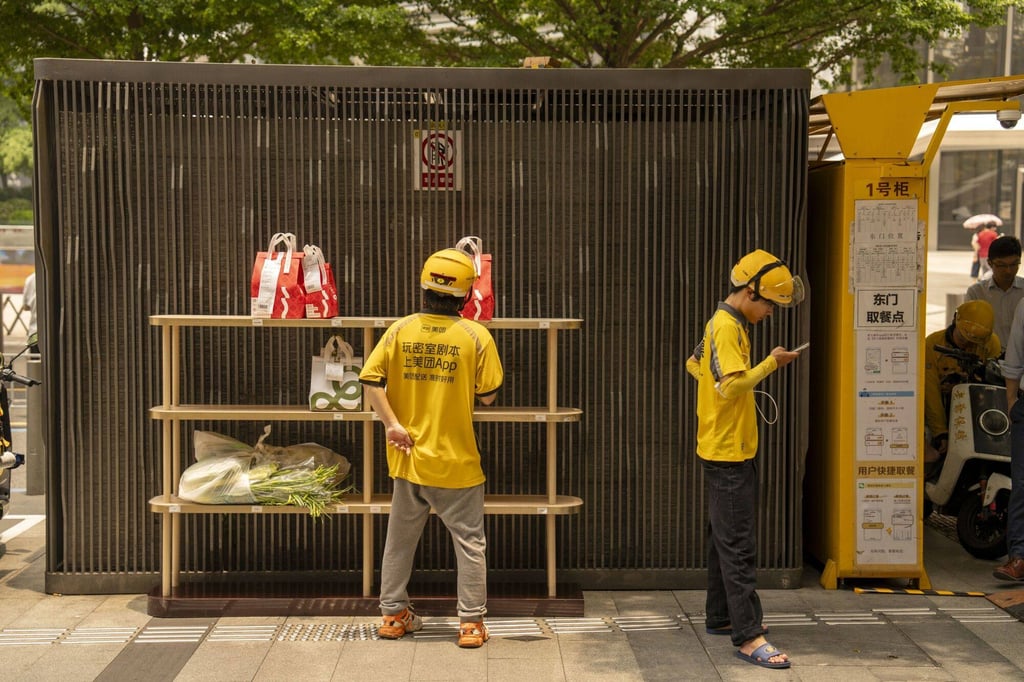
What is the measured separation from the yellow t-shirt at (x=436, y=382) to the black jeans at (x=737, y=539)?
3.85 feet

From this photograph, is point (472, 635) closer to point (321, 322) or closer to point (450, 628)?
point (450, 628)

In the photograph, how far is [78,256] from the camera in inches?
276

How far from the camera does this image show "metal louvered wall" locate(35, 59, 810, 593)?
701 cm

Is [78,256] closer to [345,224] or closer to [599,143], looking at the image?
[345,224]


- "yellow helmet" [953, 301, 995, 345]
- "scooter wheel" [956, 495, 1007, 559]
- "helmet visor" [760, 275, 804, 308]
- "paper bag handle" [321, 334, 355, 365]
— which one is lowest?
"scooter wheel" [956, 495, 1007, 559]

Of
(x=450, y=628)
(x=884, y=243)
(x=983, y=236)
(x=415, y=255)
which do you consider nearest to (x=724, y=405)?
(x=884, y=243)

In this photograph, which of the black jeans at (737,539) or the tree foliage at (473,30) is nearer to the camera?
the black jeans at (737,539)

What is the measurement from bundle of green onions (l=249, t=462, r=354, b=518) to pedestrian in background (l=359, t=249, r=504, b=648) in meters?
0.61

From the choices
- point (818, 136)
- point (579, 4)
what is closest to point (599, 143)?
point (818, 136)

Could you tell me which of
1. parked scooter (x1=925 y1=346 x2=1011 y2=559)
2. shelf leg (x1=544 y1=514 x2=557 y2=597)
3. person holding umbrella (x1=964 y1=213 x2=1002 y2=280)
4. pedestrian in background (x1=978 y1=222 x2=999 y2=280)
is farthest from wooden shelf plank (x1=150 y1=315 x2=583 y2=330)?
pedestrian in background (x1=978 y1=222 x2=999 y2=280)

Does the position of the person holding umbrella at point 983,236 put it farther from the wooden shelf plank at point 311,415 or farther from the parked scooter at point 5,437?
the parked scooter at point 5,437

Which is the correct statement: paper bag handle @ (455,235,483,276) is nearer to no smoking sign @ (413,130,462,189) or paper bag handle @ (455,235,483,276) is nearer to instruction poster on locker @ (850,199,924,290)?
no smoking sign @ (413,130,462,189)

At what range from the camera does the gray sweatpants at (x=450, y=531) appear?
6.19 m

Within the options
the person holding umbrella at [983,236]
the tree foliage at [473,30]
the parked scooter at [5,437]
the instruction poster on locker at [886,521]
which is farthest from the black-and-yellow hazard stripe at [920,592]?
the person holding umbrella at [983,236]
